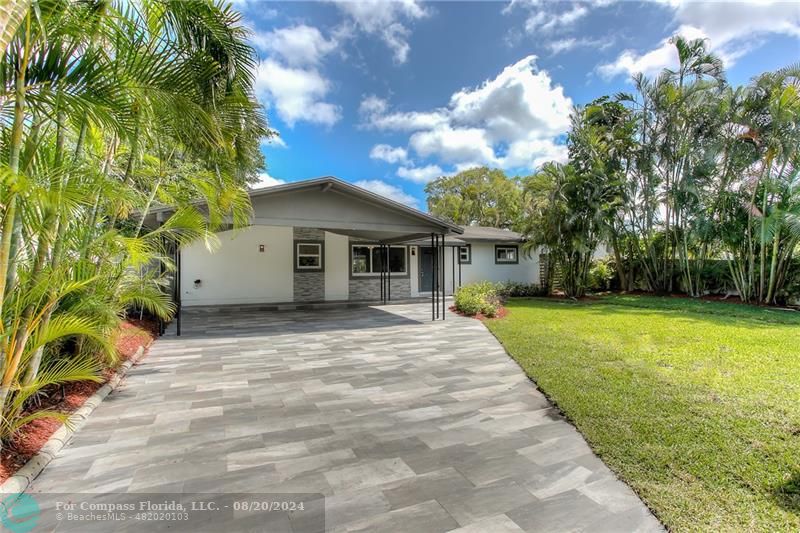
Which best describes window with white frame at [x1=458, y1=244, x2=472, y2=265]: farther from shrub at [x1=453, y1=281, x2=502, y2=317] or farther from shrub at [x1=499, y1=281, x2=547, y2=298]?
shrub at [x1=453, y1=281, x2=502, y2=317]

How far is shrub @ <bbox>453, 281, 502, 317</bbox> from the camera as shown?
11.0 m

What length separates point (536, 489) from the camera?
2.62m

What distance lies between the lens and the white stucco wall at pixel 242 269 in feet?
41.4

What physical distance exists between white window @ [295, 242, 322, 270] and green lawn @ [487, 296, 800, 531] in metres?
7.71

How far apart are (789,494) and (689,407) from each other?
60.7 inches

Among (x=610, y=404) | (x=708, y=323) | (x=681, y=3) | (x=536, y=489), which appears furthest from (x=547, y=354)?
(x=681, y=3)

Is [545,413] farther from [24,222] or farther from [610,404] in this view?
[24,222]

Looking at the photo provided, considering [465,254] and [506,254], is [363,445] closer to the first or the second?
[465,254]

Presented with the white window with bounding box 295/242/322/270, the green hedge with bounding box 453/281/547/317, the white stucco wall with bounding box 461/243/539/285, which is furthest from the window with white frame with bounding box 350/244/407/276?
the green hedge with bounding box 453/281/547/317

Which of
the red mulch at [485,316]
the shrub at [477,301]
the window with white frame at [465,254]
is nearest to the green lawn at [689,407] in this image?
the red mulch at [485,316]

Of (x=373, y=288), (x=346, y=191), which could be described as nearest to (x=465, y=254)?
(x=373, y=288)

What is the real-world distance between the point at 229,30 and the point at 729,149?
16901mm

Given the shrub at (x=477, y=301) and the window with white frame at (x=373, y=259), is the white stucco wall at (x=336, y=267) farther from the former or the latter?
the shrub at (x=477, y=301)

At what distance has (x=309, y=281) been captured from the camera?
1428 centimetres
